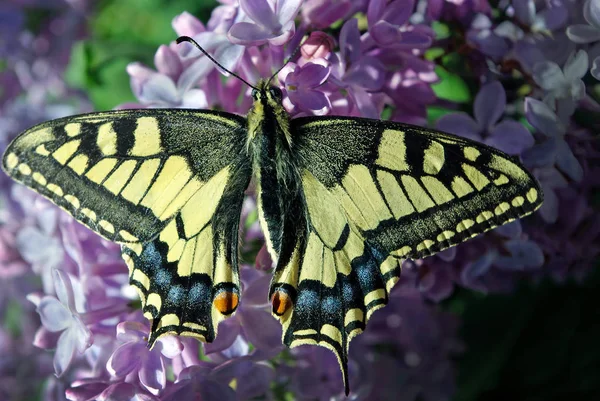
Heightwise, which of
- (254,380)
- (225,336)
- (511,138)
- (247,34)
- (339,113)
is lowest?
(254,380)

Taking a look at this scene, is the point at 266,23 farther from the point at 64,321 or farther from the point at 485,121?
the point at 64,321

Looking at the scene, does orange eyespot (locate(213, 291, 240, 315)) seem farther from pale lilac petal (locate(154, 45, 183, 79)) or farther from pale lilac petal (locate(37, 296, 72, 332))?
pale lilac petal (locate(154, 45, 183, 79))

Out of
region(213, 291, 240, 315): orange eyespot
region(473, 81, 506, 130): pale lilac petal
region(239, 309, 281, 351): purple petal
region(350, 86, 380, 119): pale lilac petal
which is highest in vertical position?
region(350, 86, 380, 119): pale lilac petal

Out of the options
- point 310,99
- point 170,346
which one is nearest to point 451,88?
point 310,99

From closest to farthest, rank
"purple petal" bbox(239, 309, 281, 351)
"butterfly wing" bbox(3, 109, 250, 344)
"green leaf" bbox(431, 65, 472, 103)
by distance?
"butterfly wing" bbox(3, 109, 250, 344)
"purple petal" bbox(239, 309, 281, 351)
"green leaf" bbox(431, 65, 472, 103)

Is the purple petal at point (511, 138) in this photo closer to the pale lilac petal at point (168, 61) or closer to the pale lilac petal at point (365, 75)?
the pale lilac petal at point (365, 75)

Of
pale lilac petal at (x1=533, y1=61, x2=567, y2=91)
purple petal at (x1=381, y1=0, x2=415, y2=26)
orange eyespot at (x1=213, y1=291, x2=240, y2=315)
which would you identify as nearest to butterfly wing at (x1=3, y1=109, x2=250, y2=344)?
orange eyespot at (x1=213, y1=291, x2=240, y2=315)
